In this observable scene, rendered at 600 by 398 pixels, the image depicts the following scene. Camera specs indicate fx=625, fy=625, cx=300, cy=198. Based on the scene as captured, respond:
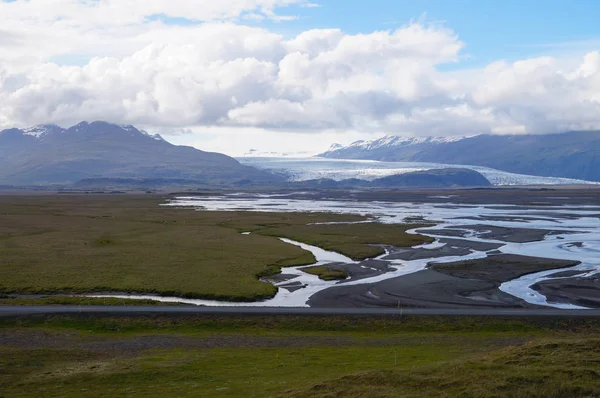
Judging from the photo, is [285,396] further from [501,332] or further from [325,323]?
[501,332]

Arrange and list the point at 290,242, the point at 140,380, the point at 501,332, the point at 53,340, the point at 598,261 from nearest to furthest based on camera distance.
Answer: the point at 140,380, the point at 53,340, the point at 501,332, the point at 598,261, the point at 290,242

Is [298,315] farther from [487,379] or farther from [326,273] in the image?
[326,273]

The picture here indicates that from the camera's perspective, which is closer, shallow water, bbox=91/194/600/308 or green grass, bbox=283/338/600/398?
green grass, bbox=283/338/600/398

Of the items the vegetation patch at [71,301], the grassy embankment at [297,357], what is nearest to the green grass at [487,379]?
the grassy embankment at [297,357]

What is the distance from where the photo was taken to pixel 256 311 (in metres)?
37.9

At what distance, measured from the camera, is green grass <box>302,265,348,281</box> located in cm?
5409

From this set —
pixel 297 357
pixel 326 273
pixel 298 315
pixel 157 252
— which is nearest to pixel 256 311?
pixel 298 315

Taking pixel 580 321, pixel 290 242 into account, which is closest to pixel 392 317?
pixel 580 321

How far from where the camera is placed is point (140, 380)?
2555 cm

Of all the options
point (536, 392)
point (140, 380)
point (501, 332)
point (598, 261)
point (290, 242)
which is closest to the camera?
point (536, 392)

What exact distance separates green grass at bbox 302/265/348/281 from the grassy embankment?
56.0 ft

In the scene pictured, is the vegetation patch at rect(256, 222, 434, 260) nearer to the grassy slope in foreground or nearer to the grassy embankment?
the grassy slope in foreground

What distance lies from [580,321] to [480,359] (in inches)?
536

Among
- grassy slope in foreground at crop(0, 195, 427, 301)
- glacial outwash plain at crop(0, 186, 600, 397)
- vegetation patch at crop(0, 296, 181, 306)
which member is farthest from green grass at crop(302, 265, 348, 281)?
vegetation patch at crop(0, 296, 181, 306)
